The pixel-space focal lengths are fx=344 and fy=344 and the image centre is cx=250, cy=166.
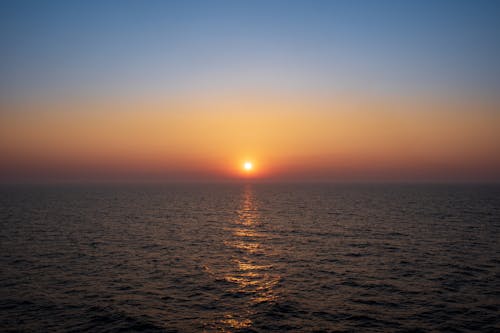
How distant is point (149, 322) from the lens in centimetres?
2616

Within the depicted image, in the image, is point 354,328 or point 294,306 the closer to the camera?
point 354,328

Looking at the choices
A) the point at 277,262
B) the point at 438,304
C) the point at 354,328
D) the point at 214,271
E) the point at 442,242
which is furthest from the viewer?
the point at 442,242

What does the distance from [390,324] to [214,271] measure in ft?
67.0

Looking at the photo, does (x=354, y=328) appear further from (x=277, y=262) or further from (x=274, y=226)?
(x=274, y=226)

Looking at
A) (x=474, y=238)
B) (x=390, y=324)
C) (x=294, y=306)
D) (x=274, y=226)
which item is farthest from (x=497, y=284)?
(x=274, y=226)

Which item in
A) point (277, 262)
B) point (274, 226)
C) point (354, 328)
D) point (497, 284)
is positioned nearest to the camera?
point (354, 328)

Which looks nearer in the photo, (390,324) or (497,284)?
(390,324)

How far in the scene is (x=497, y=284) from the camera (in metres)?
34.3

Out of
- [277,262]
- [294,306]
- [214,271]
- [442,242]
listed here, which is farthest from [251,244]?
[442,242]

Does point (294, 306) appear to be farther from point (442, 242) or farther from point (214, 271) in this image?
point (442, 242)

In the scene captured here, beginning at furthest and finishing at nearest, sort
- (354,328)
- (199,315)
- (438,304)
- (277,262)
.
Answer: (277,262), (438,304), (199,315), (354,328)

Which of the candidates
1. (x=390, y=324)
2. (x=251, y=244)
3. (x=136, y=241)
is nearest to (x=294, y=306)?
(x=390, y=324)

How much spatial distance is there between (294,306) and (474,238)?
45607 millimetres

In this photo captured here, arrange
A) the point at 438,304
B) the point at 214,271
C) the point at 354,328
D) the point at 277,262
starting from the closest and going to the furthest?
the point at 354,328 → the point at 438,304 → the point at 214,271 → the point at 277,262
